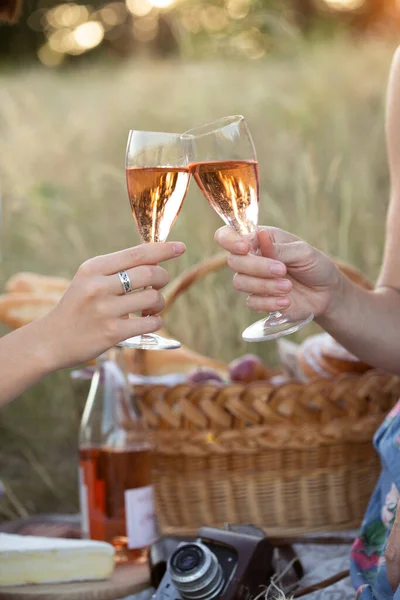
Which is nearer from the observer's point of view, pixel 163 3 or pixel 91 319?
pixel 91 319

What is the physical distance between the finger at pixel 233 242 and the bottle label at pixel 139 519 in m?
0.69

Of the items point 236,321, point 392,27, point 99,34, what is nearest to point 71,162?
point 236,321

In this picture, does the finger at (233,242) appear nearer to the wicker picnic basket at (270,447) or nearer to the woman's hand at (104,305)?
the woman's hand at (104,305)

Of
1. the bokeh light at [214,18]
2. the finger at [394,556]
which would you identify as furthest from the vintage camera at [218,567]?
the bokeh light at [214,18]

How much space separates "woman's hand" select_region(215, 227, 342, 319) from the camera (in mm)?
1178

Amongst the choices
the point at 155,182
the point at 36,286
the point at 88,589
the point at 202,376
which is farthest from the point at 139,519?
the point at 36,286

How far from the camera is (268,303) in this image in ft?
4.07

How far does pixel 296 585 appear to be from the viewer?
4.86 feet

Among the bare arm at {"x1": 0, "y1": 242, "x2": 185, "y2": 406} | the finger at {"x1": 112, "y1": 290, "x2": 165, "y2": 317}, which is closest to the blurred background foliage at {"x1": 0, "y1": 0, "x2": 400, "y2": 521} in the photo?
the bare arm at {"x1": 0, "y1": 242, "x2": 185, "y2": 406}

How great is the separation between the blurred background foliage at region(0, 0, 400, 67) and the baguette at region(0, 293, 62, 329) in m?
3.13

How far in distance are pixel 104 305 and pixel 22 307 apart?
129 centimetres

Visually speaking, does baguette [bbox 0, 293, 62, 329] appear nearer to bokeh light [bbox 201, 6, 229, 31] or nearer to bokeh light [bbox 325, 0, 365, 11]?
bokeh light [bbox 201, 6, 229, 31]

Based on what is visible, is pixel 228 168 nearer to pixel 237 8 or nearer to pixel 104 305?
pixel 104 305

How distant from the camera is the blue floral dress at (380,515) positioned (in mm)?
1403
